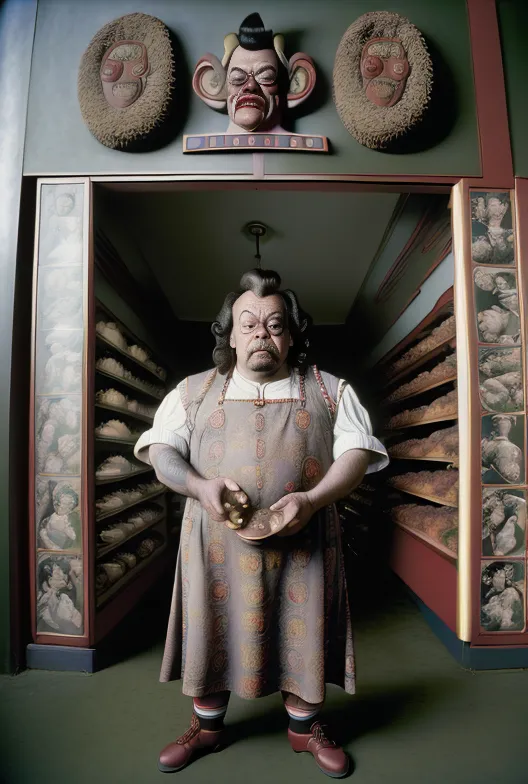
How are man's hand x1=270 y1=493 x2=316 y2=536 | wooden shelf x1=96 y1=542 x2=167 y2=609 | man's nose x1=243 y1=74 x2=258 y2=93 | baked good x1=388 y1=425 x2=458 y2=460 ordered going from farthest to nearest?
baked good x1=388 y1=425 x2=458 y2=460 → wooden shelf x1=96 y1=542 x2=167 y2=609 → man's nose x1=243 y1=74 x2=258 y2=93 → man's hand x1=270 y1=493 x2=316 y2=536

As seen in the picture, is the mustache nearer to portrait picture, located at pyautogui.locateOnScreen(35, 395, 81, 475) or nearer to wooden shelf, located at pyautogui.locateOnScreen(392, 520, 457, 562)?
portrait picture, located at pyautogui.locateOnScreen(35, 395, 81, 475)

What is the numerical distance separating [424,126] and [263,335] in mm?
1264

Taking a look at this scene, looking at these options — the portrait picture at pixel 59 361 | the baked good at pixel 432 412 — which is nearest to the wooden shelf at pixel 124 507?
the portrait picture at pixel 59 361

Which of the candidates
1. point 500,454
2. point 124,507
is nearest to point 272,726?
point 500,454

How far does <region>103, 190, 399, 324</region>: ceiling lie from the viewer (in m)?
2.73

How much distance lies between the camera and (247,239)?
3.11 meters

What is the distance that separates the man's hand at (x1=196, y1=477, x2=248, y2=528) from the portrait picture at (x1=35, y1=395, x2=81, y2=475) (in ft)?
2.89

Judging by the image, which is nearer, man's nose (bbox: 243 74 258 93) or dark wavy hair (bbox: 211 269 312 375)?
dark wavy hair (bbox: 211 269 312 375)

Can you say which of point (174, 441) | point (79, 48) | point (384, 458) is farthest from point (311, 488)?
point (79, 48)

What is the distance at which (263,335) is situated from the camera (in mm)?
1631

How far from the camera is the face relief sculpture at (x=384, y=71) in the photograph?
210cm

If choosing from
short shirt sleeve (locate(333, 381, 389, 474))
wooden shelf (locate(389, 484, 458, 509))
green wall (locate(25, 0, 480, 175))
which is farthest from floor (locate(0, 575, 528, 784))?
green wall (locate(25, 0, 480, 175))

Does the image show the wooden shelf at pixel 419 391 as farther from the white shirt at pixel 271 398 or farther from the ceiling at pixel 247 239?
the white shirt at pixel 271 398

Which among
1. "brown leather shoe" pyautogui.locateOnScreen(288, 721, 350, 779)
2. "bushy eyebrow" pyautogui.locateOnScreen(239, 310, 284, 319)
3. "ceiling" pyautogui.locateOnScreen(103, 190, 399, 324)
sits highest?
"ceiling" pyautogui.locateOnScreen(103, 190, 399, 324)
